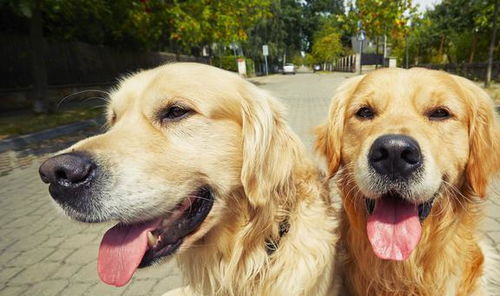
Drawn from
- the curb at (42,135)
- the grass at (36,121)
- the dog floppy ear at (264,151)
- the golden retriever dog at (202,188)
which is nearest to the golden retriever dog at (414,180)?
the golden retriever dog at (202,188)

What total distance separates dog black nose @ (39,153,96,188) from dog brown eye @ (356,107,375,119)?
188cm

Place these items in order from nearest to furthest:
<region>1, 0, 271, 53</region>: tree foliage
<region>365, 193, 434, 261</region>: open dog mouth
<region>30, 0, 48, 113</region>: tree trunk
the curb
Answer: <region>365, 193, 434, 261</region>: open dog mouth
the curb
<region>30, 0, 48, 113</region>: tree trunk
<region>1, 0, 271, 53</region>: tree foliage

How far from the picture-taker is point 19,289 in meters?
3.04

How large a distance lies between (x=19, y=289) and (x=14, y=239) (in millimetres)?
1117

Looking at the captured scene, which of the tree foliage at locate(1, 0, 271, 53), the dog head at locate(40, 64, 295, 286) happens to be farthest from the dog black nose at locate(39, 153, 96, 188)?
the tree foliage at locate(1, 0, 271, 53)

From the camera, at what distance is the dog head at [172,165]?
175cm

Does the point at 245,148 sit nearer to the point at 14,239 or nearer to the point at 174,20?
the point at 14,239

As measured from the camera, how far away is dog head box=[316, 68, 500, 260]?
6.62 feet

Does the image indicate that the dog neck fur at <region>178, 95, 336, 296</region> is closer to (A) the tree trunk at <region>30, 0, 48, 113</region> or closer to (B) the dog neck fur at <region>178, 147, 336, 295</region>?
(B) the dog neck fur at <region>178, 147, 336, 295</region>

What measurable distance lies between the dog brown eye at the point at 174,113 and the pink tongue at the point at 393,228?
1.36 m

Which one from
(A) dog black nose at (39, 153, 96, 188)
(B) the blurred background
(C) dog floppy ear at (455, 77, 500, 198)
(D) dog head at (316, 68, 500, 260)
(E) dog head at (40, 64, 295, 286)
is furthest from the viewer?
(B) the blurred background

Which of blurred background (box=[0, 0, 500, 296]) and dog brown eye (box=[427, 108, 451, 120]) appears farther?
blurred background (box=[0, 0, 500, 296])

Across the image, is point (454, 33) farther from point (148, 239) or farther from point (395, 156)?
point (148, 239)

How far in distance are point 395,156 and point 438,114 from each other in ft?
2.26
